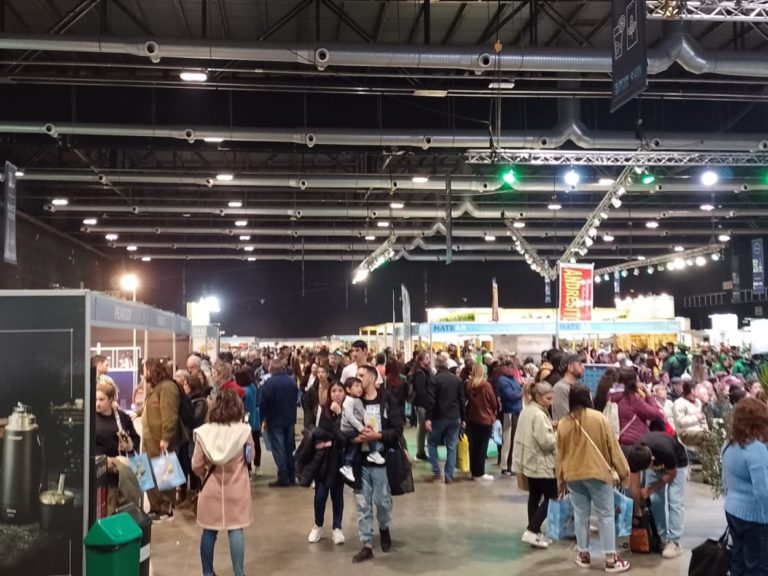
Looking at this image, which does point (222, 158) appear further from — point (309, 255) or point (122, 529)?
point (122, 529)

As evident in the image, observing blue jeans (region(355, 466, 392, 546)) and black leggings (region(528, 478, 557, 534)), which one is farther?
black leggings (region(528, 478, 557, 534))

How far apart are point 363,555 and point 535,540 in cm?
143

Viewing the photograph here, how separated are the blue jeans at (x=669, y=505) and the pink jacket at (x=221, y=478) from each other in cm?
319

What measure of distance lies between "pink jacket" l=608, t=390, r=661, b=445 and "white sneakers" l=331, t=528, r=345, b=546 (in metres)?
2.44

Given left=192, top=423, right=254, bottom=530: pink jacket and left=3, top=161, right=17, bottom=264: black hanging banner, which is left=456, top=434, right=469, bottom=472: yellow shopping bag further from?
left=3, top=161, right=17, bottom=264: black hanging banner

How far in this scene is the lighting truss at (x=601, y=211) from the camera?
539 inches

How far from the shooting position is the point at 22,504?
3.82 m

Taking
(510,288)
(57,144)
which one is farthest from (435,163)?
(510,288)

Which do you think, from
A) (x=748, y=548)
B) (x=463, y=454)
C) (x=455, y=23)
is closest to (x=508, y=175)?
(x=455, y=23)

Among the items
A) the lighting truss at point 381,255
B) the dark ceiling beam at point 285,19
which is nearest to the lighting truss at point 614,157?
the dark ceiling beam at point 285,19

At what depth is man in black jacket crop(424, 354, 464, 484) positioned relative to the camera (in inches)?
324

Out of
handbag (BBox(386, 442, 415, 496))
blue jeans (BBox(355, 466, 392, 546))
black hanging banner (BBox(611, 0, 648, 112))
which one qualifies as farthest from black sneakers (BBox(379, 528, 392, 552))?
black hanging banner (BBox(611, 0, 648, 112))

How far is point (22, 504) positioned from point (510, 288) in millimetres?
26749

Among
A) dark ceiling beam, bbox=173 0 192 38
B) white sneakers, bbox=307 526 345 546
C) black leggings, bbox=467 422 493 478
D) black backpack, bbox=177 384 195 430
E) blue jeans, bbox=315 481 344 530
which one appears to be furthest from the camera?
dark ceiling beam, bbox=173 0 192 38
